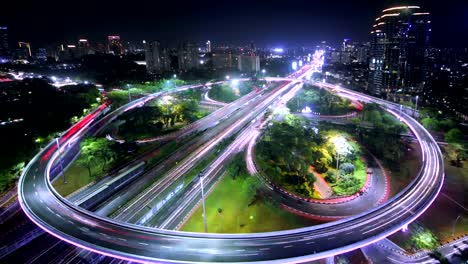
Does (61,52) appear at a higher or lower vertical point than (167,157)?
Answer: higher

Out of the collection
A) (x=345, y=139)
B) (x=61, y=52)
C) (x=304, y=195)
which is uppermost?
(x=61, y=52)

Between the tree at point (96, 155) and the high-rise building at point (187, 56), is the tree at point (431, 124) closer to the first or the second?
the tree at point (96, 155)

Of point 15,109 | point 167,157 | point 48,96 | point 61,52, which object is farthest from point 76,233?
point 61,52

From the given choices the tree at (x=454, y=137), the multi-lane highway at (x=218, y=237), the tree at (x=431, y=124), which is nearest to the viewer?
the multi-lane highway at (x=218, y=237)

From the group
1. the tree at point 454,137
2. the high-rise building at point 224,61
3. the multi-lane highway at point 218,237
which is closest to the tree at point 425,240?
the multi-lane highway at point 218,237

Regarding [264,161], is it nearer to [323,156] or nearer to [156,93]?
[323,156]

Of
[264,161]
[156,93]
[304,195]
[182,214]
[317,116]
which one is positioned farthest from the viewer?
[156,93]
